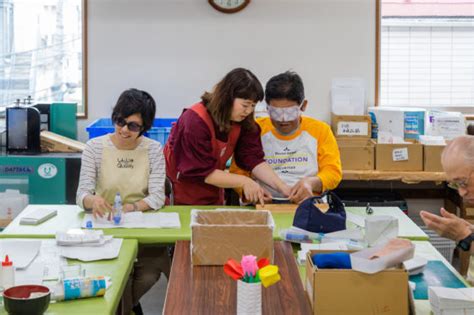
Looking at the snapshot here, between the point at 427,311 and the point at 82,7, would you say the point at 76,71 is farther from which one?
the point at 427,311

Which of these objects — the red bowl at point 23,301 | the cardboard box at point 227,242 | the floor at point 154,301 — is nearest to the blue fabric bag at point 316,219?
the cardboard box at point 227,242

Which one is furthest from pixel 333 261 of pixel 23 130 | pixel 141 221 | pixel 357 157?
pixel 23 130

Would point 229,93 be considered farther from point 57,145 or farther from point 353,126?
point 57,145

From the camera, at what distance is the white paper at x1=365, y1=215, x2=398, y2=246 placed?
8.93 feet

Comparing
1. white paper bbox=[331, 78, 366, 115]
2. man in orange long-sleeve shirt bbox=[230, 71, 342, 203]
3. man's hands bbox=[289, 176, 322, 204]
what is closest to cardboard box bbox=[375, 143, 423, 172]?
white paper bbox=[331, 78, 366, 115]

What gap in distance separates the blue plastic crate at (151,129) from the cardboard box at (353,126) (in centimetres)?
119

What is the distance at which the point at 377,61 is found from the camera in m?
5.17

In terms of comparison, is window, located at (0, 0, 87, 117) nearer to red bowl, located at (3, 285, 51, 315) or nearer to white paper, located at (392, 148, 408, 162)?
white paper, located at (392, 148, 408, 162)

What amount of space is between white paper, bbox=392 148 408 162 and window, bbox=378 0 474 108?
2.22ft

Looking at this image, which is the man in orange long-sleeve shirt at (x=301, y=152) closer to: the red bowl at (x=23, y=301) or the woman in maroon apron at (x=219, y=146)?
the woman in maroon apron at (x=219, y=146)

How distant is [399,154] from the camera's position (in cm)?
474

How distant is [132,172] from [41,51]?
Result: 245cm

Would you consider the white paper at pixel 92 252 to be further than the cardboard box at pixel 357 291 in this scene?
A: Yes

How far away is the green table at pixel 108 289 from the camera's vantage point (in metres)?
1.99
